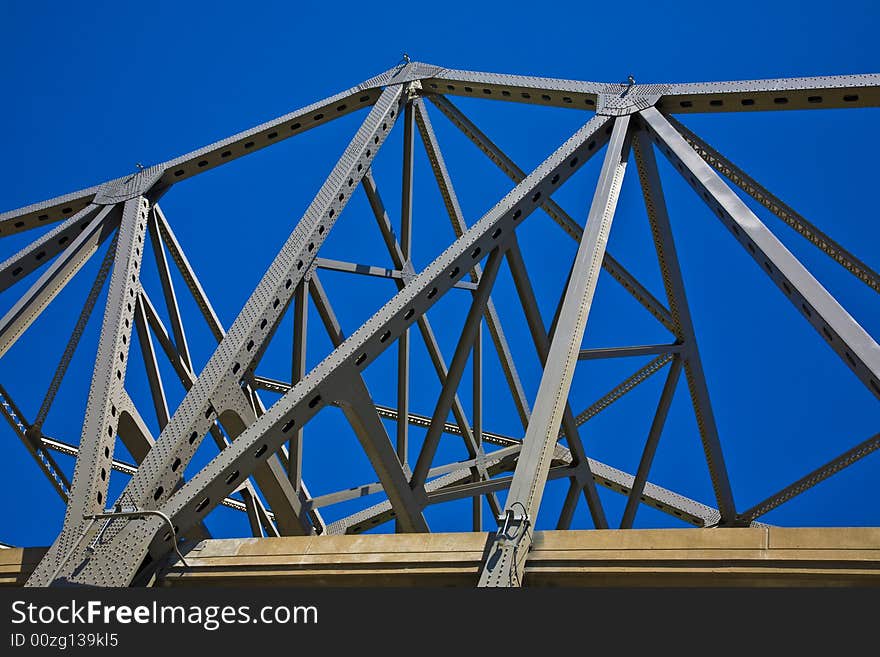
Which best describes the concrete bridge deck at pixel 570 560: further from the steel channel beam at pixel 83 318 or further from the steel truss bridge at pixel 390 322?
the steel channel beam at pixel 83 318

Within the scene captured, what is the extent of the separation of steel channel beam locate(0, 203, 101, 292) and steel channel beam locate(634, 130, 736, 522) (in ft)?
26.4

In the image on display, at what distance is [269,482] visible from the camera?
14266 mm

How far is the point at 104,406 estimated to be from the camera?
493 inches

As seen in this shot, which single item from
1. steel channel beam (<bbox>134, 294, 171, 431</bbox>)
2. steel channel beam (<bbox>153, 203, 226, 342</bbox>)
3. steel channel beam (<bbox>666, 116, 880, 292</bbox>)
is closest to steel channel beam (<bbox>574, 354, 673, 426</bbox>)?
steel channel beam (<bbox>666, 116, 880, 292</bbox>)

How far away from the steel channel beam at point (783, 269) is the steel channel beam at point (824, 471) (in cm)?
520

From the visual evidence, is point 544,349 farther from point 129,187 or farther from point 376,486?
point 129,187

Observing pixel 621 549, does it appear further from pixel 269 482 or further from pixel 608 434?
pixel 608 434

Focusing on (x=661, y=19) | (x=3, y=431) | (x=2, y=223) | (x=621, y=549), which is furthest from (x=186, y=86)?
(x=621, y=549)

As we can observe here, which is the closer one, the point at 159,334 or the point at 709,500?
the point at 159,334

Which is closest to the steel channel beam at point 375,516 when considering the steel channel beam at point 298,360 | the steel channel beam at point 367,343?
the steel channel beam at point 298,360

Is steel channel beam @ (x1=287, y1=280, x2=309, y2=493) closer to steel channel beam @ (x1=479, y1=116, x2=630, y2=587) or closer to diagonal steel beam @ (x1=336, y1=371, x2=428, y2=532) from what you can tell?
diagonal steel beam @ (x1=336, y1=371, x2=428, y2=532)

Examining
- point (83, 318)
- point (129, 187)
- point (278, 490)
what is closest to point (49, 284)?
point (83, 318)

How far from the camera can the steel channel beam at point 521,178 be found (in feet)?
59.0

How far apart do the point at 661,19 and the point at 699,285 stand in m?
12.1
